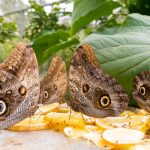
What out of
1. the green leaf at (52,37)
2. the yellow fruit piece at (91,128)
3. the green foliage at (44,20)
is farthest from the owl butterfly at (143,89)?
the green foliage at (44,20)

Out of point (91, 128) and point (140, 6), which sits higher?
point (140, 6)

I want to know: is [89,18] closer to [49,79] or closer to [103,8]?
[103,8]

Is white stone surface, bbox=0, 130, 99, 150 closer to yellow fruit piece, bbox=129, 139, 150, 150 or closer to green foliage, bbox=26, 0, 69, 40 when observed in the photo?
yellow fruit piece, bbox=129, 139, 150, 150

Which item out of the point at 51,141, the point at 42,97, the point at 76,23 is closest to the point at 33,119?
the point at 42,97

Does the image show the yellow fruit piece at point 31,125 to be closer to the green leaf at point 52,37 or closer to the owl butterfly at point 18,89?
the owl butterfly at point 18,89

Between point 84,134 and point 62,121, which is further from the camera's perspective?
point 62,121

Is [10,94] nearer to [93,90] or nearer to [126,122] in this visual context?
[93,90]

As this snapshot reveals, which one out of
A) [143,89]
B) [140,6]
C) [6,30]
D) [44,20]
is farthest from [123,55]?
[6,30]
